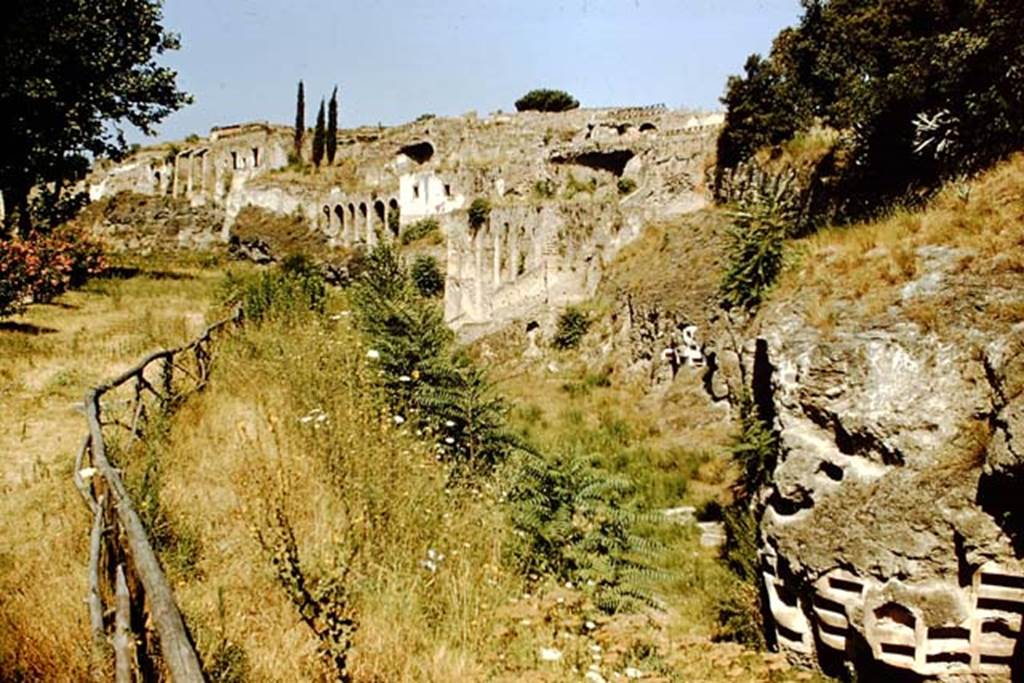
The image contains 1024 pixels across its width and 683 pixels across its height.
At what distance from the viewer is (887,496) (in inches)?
211

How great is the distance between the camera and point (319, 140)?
53.7m

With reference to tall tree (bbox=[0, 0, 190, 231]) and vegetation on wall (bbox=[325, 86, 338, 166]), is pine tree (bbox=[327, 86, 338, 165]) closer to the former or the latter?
vegetation on wall (bbox=[325, 86, 338, 166])

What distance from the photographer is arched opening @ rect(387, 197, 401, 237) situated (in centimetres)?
3891

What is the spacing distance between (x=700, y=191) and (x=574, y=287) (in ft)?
16.5

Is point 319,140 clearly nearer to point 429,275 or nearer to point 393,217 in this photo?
point 393,217

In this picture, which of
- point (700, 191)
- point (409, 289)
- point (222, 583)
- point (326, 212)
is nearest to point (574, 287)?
point (700, 191)

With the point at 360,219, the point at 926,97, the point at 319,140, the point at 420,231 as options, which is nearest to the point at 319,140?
the point at 319,140

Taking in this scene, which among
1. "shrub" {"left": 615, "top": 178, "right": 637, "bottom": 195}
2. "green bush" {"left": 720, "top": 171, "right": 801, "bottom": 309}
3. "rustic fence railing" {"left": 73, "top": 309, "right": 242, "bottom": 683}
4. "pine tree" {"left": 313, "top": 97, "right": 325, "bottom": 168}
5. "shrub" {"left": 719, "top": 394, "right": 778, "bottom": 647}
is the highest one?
"pine tree" {"left": 313, "top": 97, "right": 325, "bottom": 168}

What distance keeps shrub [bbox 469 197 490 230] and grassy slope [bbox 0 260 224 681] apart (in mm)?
10528

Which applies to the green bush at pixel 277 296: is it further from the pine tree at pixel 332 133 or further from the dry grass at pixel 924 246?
the pine tree at pixel 332 133

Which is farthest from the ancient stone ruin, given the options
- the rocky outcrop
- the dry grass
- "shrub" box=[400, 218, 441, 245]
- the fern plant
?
the rocky outcrop

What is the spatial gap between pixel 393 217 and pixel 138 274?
47.5 ft

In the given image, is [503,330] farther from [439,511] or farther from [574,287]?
[439,511]

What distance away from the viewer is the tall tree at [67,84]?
18.4 metres
